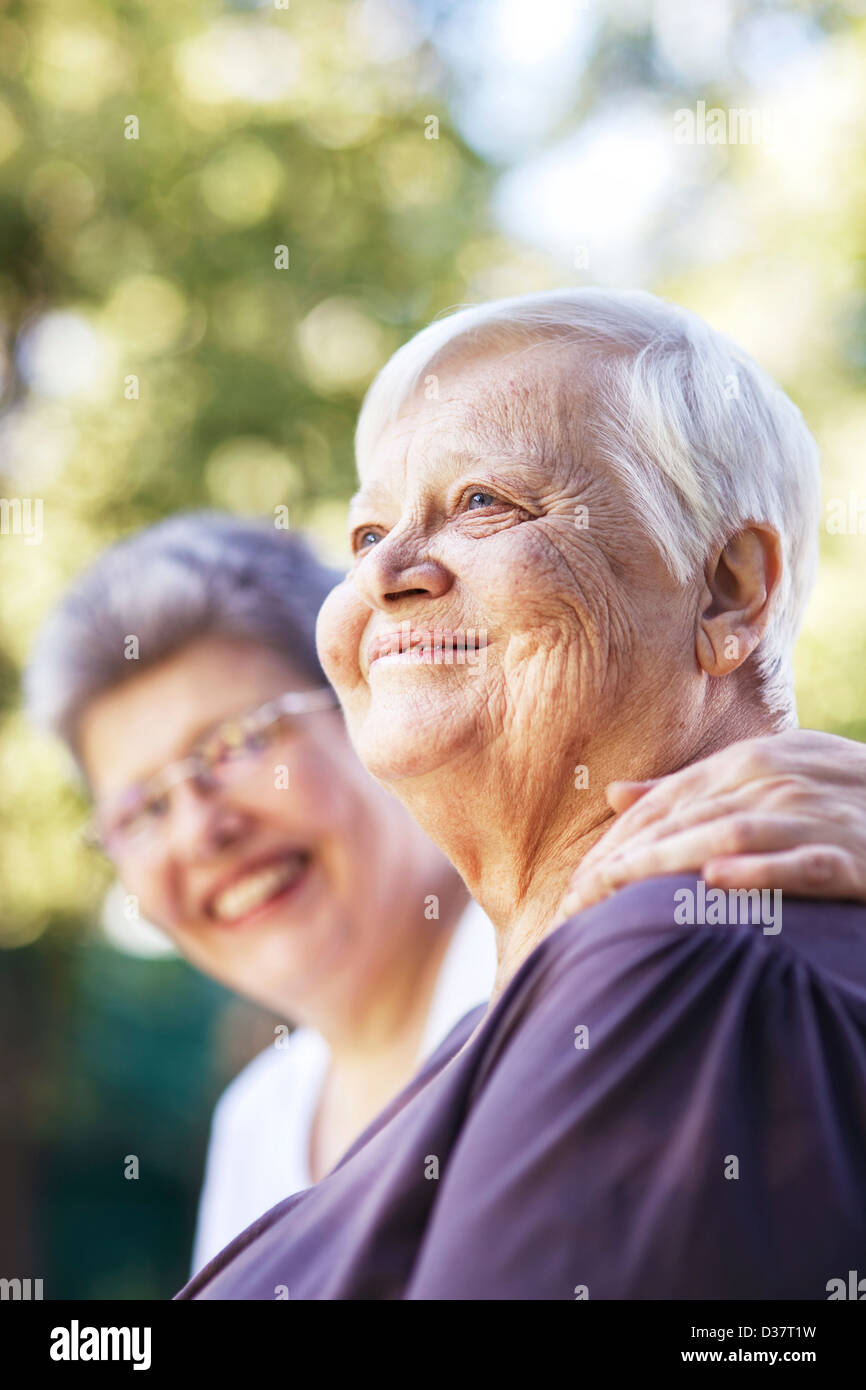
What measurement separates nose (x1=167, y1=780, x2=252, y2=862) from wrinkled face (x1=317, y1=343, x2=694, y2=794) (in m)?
1.29

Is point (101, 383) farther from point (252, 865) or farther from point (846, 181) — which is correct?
point (252, 865)

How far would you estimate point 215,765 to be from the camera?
2.50m

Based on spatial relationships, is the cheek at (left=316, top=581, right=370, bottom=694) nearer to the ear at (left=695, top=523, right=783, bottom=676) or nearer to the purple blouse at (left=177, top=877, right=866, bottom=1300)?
the ear at (left=695, top=523, right=783, bottom=676)

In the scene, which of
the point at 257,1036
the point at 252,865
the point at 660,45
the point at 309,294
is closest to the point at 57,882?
the point at 257,1036

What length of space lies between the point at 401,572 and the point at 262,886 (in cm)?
140

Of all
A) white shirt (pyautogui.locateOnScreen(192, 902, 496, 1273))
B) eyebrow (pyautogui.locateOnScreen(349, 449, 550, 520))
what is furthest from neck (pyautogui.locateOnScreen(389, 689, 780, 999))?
white shirt (pyautogui.locateOnScreen(192, 902, 496, 1273))

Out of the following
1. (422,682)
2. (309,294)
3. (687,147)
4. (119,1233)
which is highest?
(687,147)

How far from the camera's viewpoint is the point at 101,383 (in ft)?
21.1

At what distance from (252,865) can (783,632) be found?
4.69 ft

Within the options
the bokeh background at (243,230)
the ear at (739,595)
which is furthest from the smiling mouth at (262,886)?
the bokeh background at (243,230)

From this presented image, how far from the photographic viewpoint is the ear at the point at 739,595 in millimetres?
1272

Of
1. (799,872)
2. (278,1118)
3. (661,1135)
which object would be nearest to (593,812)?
(799,872)

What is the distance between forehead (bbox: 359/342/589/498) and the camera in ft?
4.10

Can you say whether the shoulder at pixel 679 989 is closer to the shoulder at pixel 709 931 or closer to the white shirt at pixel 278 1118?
the shoulder at pixel 709 931
